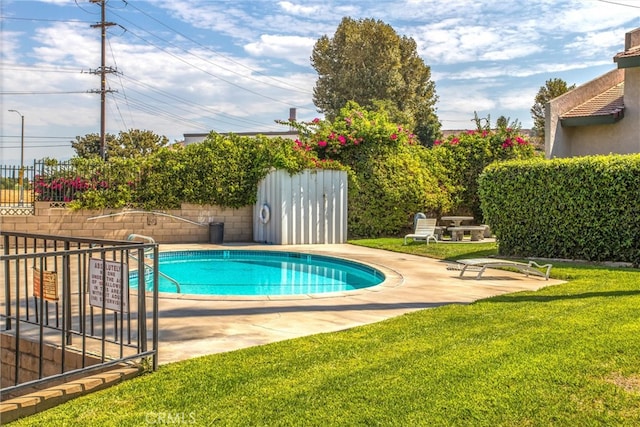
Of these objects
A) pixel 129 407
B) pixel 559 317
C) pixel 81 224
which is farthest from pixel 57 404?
pixel 81 224

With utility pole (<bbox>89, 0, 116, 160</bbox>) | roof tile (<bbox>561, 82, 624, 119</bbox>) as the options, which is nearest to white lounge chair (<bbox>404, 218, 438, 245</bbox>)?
roof tile (<bbox>561, 82, 624, 119</bbox>)

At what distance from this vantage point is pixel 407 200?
781 inches

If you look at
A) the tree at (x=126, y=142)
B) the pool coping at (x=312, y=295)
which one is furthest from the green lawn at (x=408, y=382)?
the tree at (x=126, y=142)

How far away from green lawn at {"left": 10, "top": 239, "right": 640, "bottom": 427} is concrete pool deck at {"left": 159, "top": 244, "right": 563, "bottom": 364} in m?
0.54

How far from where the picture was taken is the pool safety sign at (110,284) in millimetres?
4613

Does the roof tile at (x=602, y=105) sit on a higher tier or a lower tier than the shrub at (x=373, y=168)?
higher

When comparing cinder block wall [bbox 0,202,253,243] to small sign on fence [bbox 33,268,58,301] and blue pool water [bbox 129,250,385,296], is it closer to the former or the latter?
blue pool water [bbox 129,250,385,296]

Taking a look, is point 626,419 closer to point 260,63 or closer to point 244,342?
point 244,342

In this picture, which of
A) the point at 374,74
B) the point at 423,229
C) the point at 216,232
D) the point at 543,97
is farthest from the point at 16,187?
the point at 543,97

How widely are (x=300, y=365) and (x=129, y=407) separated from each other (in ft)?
4.69

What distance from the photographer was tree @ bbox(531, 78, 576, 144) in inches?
1437

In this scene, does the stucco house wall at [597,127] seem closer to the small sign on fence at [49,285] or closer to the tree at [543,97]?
the tree at [543,97]

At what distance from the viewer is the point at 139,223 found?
18078mm

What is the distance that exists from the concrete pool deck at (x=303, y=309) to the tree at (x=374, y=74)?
2833cm
